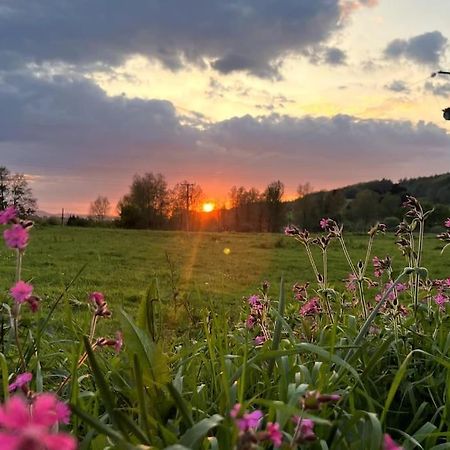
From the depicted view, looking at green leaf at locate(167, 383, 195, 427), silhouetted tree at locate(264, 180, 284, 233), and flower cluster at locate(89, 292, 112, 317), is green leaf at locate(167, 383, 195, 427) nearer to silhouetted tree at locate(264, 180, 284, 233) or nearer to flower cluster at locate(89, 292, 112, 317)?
flower cluster at locate(89, 292, 112, 317)

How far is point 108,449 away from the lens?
1.56m

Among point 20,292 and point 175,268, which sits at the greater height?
point 20,292

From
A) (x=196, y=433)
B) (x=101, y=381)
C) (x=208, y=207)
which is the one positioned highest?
(x=208, y=207)

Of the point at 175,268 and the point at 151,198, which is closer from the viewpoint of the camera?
the point at 175,268

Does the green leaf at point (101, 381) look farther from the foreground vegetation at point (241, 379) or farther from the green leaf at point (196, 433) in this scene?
the green leaf at point (196, 433)

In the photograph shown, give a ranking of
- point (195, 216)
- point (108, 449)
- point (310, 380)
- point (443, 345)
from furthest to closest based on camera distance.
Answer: point (195, 216) → point (443, 345) → point (310, 380) → point (108, 449)

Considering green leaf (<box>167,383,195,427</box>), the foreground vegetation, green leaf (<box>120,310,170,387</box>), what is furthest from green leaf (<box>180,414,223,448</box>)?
green leaf (<box>120,310,170,387</box>)

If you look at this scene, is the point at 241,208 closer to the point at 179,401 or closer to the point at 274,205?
the point at 274,205

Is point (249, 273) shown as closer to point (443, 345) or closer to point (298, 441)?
point (443, 345)

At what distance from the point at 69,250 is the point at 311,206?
237ft

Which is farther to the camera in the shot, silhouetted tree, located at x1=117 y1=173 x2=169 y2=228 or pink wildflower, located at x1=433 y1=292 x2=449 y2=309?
silhouetted tree, located at x1=117 y1=173 x2=169 y2=228

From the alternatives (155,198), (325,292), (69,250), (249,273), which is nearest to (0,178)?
(155,198)

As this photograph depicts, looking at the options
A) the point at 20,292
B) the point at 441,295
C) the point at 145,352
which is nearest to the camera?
the point at 20,292

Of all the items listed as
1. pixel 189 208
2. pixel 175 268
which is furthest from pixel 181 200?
pixel 175 268
